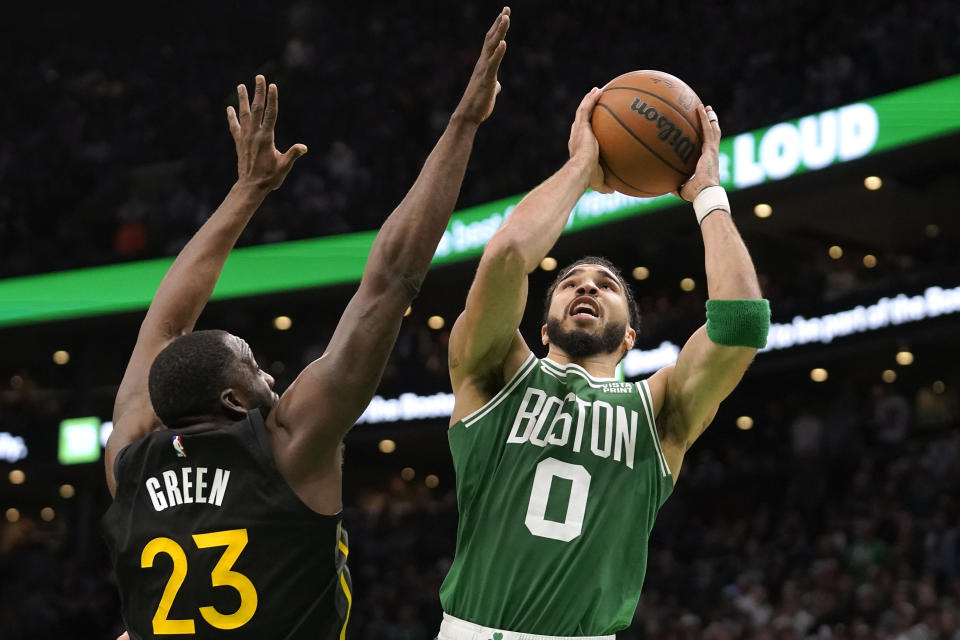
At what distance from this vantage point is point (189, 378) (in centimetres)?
295

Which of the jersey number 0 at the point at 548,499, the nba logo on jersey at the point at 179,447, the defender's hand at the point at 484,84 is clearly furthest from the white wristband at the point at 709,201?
the nba logo on jersey at the point at 179,447

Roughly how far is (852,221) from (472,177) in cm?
485

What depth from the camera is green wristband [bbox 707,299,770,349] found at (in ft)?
12.2

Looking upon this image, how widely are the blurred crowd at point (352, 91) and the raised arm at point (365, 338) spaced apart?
9770mm

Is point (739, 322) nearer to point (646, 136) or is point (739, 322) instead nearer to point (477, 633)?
point (646, 136)

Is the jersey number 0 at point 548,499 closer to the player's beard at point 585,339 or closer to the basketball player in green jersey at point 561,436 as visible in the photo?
the basketball player in green jersey at point 561,436

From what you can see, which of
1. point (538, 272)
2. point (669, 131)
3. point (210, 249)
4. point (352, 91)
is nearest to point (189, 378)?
point (210, 249)

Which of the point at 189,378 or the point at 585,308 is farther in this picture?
the point at 585,308

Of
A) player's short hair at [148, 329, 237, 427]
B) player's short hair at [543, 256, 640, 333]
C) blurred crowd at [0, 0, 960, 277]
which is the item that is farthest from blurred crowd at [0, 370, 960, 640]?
player's short hair at [148, 329, 237, 427]

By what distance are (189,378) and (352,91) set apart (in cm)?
1600

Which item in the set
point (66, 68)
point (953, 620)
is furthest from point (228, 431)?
point (66, 68)

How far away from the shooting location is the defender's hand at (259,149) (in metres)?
3.50

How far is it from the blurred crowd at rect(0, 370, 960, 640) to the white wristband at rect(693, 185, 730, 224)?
634cm

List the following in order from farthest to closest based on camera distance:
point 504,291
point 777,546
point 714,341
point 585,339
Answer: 1. point 777,546
2. point 585,339
3. point 714,341
4. point 504,291
